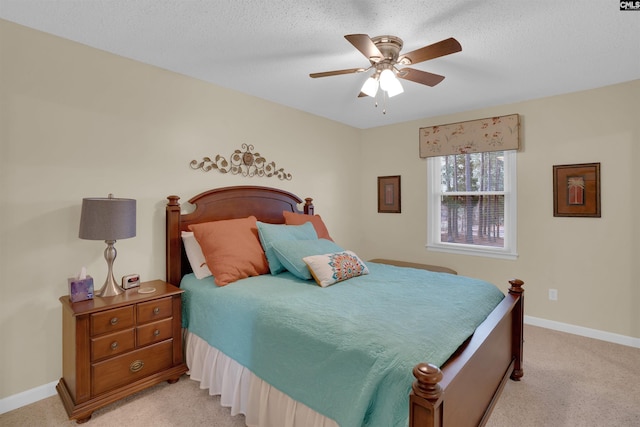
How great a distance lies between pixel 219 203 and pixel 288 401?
1886 millimetres

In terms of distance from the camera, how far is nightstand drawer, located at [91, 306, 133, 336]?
1.95 m

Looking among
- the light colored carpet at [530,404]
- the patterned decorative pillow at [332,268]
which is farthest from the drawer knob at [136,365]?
the patterned decorative pillow at [332,268]

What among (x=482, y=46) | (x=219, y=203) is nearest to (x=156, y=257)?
(x=219, y=203)

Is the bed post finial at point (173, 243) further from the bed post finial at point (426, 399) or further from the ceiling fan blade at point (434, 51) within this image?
the bed post finial at point (426, 399)

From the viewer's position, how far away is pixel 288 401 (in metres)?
1.61

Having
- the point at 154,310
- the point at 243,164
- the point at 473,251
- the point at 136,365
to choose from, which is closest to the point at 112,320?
the point at 154,310

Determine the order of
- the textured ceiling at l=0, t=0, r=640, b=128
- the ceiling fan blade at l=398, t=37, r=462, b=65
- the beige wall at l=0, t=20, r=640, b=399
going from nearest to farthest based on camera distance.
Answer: the ceiling fan blade at l=398, t=37, r=462, b=65, the textured ceiling at l=0, t=0, r=640, b=128, the beige wall at l=0, t=20, r=640, b=399

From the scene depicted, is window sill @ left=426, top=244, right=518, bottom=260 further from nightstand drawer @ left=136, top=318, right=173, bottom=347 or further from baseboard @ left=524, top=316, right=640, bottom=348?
nightstand drawer @ left=136, top=318, right=173, bottom=347

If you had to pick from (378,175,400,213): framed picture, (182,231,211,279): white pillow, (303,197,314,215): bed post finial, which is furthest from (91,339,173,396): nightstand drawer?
(378,175,400,213): framed picture

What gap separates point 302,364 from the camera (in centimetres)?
157

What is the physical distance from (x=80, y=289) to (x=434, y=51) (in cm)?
260

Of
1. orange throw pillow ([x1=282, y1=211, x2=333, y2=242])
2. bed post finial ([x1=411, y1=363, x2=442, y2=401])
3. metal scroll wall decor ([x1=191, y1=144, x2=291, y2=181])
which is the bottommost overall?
bed post finial ([x1=411, y1=363, x2=442, y2=401])

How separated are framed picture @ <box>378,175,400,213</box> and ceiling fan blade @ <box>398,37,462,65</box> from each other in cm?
249

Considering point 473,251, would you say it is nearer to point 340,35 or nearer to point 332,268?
point 332,268
